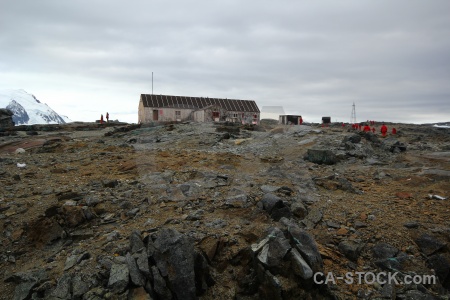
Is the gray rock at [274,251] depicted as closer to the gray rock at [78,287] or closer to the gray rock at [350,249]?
the gray rock at [350,249]

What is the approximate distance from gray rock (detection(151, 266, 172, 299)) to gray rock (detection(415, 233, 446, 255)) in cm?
460

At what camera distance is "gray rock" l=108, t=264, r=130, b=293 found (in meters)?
4.27

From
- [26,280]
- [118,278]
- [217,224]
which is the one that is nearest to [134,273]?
[118,278]

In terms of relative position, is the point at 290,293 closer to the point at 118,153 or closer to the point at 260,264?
the point at 260,264

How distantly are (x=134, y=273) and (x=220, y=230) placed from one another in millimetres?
1925

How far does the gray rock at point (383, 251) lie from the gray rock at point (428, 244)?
1.66ft

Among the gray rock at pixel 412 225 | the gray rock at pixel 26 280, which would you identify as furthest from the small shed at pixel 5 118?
the gray rock at pixel 412 225

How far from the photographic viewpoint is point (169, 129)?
23109 mm

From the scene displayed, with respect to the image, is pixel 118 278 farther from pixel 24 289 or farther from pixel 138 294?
pixel 24 289

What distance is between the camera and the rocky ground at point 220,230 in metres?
4.47

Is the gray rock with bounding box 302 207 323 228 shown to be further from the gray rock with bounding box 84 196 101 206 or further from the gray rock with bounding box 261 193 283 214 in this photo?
the gray rock with bounding box 84 196 101 206

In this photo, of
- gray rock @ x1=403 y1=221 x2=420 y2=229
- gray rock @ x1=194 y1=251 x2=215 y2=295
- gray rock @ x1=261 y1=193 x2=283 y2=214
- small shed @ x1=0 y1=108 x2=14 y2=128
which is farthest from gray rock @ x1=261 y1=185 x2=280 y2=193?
small shed @ x1=0 y1=108 x2=14 y2=128

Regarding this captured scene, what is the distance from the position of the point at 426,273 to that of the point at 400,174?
5.65 m

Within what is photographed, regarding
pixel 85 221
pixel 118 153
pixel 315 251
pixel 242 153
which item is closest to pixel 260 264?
pixel 315 251
